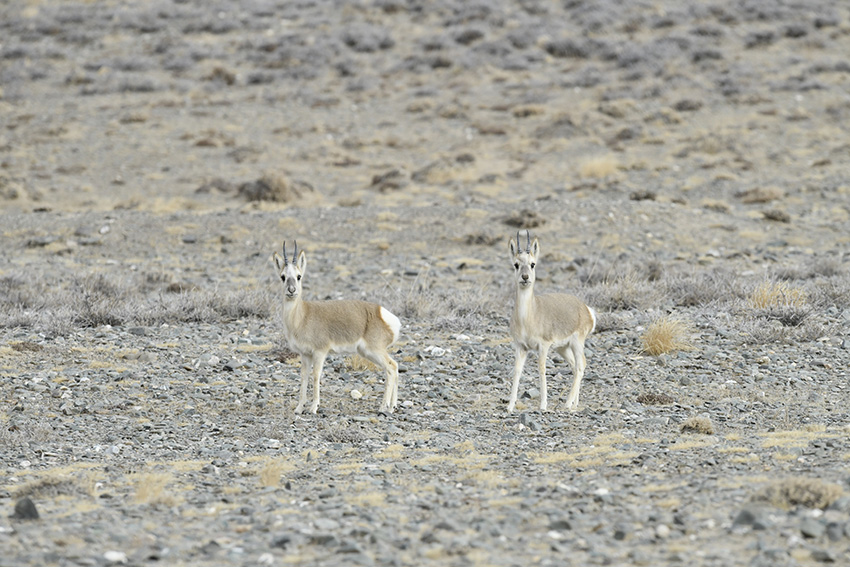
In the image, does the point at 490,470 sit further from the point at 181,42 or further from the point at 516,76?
the point at 181,42

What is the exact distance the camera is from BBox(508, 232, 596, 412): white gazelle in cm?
1067

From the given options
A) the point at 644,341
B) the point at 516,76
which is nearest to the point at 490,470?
the point at 644,341

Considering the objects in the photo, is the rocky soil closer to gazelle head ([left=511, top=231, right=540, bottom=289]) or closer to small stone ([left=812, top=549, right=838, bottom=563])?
small stone ([left=812, top=549, right=838, bottom=563])

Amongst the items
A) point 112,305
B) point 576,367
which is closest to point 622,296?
point 576,367

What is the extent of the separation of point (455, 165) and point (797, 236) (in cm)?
1096

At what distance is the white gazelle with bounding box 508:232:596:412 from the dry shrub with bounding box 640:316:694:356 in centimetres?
208

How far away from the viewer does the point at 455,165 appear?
99.6 feet

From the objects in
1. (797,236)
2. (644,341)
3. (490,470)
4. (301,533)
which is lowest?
(797,236)

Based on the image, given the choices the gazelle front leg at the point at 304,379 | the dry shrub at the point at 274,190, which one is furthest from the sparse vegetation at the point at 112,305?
the dry shrub at the point at 274,190

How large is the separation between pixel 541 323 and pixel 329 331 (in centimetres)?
237

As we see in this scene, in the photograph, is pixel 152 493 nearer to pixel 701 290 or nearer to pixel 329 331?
pixel 329 331

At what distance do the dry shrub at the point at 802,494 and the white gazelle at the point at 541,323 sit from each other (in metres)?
Answer: 4.15

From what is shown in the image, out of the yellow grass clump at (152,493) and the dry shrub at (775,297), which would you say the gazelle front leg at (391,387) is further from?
the dry shrub at (775,297)

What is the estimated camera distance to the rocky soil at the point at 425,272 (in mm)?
6781
